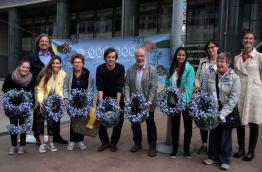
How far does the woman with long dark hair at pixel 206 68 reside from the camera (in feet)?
18.0

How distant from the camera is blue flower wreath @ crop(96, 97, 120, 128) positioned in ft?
18.5

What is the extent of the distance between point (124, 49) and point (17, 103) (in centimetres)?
575

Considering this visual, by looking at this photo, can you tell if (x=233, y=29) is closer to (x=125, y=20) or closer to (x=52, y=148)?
(x=125, y=20)

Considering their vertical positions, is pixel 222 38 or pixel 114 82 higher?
pixel 222 38

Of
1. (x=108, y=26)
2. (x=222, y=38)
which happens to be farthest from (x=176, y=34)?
(x=108, y=26)

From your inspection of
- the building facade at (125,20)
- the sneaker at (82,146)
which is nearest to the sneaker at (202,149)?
the sneaker at (82,146)

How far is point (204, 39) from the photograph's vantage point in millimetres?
15117

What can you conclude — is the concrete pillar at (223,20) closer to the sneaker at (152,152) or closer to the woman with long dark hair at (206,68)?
the woman with long dark hair at (206,68)

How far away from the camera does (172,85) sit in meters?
5.58

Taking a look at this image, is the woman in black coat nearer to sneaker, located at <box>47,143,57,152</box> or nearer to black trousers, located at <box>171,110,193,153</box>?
sneaker, located at <box>47,143,57,152</box>

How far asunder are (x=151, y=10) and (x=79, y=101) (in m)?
13.2

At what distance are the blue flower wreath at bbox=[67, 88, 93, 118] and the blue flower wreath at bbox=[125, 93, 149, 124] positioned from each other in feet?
2.25

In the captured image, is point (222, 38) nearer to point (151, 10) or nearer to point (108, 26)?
point (151, 10)

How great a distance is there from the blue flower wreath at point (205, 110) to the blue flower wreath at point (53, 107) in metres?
2.15
